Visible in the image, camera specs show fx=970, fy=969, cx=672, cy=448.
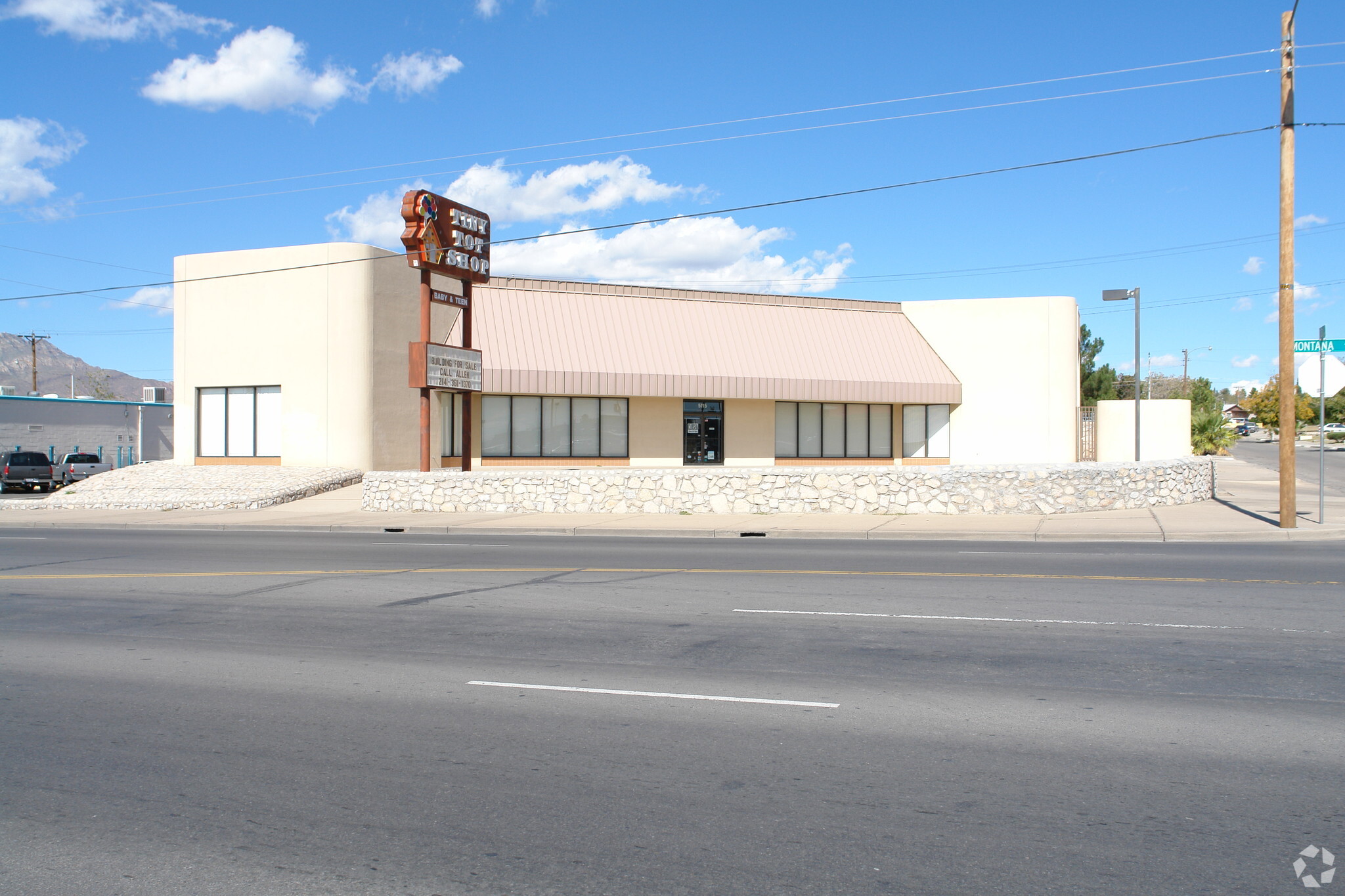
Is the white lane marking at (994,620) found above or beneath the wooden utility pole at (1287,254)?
beneath

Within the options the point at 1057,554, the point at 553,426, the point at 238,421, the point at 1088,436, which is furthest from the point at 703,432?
the point at 1057,554

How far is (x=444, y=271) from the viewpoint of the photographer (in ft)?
82.9

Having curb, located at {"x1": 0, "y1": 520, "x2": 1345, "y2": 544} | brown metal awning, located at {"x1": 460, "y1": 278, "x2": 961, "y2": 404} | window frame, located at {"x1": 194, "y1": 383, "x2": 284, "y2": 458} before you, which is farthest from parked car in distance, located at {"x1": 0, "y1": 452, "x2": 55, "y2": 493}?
brown metal awning, located at {"x1": 460, "y1": 278, "x2": 961, "y2": 404}

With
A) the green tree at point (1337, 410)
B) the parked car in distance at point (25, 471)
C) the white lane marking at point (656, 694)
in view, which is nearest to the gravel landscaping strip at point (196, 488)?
the parked car in distance at point (25, 471)

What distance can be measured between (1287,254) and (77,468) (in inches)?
1574

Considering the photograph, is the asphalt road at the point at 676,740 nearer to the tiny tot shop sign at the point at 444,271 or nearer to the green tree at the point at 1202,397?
the tiny tot shop sign at the point at 444,271

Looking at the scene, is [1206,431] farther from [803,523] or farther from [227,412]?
[227,412]

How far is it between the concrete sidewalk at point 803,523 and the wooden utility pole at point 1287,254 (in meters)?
0.91

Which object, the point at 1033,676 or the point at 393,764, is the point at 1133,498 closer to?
the point at 1033,676

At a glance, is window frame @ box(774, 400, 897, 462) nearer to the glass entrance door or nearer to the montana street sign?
the glass entrance door

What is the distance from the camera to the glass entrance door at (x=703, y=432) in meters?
33.7

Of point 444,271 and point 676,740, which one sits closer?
point 676,740

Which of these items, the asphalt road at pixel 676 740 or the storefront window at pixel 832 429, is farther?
the storefront window at pixel 832 429

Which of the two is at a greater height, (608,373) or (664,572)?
(608,373)
